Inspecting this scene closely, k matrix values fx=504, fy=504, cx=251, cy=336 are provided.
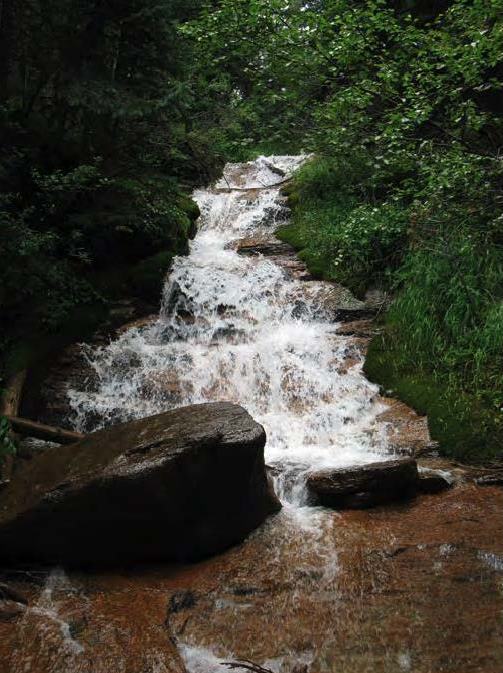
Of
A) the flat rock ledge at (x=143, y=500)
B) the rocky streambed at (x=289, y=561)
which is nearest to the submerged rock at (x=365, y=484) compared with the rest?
the rocky streambed at (x=289, y=561)

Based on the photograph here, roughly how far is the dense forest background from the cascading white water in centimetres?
85

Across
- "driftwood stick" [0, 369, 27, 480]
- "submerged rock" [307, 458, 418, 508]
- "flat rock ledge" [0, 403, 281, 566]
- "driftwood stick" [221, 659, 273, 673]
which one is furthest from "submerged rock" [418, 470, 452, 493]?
"driftwood stick" [0, 369, 27, 480]

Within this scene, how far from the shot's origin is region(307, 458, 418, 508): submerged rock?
5.31m

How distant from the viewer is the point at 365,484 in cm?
531

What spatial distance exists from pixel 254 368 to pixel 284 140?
159 inches

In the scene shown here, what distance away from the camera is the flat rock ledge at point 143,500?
441 centimetres

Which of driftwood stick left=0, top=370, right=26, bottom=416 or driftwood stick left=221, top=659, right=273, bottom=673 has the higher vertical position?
driftwood stick left=221, top=659, right=273, bottom=673

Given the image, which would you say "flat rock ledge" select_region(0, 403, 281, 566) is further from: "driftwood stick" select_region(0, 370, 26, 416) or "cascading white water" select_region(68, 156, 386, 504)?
"driftwood stick" select_region(0, 370, 26, 416)

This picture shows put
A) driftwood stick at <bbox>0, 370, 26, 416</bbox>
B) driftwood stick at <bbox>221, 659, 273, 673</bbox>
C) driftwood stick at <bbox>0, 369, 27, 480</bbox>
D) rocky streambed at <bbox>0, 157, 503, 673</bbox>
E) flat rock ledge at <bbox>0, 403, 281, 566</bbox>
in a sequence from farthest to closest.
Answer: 1. driftwood stick at <bbox>0, 370, 26, 416</bbox>
2. driftwood stick at <bbox>0, 369, 27, 480</bbox>
3. flat rock ledge at <bbox>0, 403, 281, 566</bbox>
4. rocky streambed at <bbox>0, 157, 503, 673</bbox>
5. driftwood stick at <bbox>221, 659, 273, 673</bbox>

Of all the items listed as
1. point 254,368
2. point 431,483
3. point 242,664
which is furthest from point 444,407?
point 242,664

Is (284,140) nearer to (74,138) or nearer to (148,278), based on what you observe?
(74,138)

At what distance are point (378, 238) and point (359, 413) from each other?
4.26m

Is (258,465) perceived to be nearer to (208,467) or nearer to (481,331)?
(208,467)

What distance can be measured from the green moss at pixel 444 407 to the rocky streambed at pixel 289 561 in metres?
0.19
